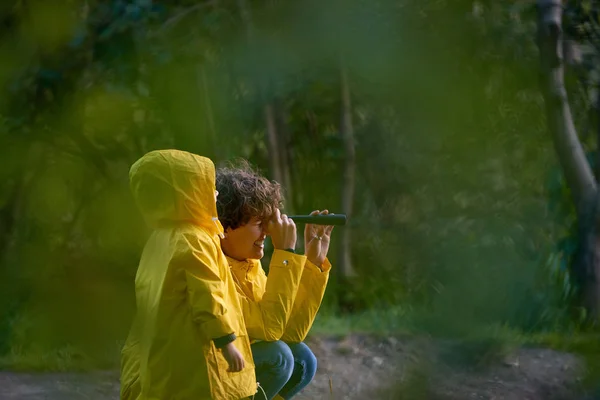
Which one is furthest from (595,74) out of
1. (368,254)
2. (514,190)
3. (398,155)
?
(368,254)

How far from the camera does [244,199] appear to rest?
3.41 metres

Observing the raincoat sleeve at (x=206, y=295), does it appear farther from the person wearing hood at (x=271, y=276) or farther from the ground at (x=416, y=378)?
the ground at (x=416, y=378)

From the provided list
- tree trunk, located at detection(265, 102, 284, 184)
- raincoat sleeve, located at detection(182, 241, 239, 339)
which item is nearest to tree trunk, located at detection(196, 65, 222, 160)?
tree trunk, located at detection(265, 102, 284, 184)

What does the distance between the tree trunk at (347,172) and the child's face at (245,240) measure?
4.32 m

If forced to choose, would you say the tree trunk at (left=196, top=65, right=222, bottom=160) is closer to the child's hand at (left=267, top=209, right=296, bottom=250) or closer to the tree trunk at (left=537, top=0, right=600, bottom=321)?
the tree trunk at (left=537, top=0, right=600, bottom=321)

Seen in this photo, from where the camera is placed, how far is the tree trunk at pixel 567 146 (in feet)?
20.1

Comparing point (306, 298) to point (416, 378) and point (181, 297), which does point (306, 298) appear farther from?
point (416, 378)

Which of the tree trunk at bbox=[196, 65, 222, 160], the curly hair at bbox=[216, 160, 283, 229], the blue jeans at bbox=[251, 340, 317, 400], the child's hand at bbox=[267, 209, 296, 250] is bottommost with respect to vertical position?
the blue jeans at bbox=[251, 340, 317, 400]

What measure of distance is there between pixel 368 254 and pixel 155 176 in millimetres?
5171

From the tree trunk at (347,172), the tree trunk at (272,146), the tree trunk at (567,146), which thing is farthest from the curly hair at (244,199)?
the tree trunk at (347,172)

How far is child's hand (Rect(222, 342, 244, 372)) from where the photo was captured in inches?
116

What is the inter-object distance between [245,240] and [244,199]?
15cm

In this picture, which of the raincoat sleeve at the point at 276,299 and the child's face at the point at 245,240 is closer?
the raincoat sleeve at the point at 276,299

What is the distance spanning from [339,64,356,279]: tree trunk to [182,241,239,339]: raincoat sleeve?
4844mm
